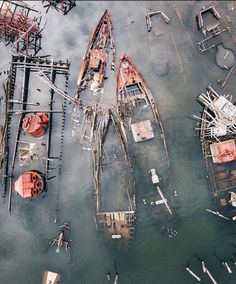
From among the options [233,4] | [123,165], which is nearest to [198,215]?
[123,165]

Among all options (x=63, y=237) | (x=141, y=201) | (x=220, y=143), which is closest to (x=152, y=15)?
(x=220, y=143)

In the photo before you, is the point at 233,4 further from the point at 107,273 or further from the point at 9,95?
the point at 107,273

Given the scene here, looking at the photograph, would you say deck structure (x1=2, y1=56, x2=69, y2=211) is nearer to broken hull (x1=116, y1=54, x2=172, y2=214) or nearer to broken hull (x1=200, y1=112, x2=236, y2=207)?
broken hull (x1=116, y1=54, x2=172, y2=214)

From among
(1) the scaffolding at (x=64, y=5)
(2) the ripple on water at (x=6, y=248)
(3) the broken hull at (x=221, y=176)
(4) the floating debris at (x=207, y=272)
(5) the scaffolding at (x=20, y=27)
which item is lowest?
(4) the floating debris at (x=207, y=272)

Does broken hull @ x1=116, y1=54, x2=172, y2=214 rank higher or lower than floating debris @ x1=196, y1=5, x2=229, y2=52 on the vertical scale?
lower

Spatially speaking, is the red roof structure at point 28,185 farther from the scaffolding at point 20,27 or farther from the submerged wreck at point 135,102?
the scaffolding at point 20,27

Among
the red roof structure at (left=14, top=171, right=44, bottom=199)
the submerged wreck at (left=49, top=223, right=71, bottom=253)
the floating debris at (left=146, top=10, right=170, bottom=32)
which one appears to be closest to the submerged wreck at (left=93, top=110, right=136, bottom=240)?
the submerged wreck at (left=49, top=223, right=71, bottom=253)

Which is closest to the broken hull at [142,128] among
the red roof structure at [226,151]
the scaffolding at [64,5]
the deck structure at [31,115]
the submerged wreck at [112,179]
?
the submerged wreck at [112,179]
